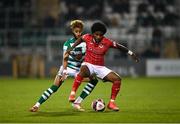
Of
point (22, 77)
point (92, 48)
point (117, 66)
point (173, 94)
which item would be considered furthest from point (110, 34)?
point (92, 48)

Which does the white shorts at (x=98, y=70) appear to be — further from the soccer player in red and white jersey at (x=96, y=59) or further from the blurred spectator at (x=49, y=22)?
the blurred spectator at (x=49, y=22)

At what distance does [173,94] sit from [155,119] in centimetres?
738

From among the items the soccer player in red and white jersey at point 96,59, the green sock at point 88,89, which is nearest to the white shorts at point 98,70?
the soccer player in red and white jersey at point 96,59

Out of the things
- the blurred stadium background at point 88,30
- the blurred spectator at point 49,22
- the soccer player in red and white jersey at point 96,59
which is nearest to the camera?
the soccer player in red and white jersey at point 96,59

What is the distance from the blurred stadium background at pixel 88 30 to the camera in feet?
100.0

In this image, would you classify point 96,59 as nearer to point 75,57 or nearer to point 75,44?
point 75,44

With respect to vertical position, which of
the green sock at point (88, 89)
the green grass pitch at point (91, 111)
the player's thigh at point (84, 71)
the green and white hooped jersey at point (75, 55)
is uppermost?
the green and white hooped jersey at point (75, 55)

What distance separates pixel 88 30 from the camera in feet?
100

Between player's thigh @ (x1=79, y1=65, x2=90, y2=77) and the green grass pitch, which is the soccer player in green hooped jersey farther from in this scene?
the green grass pitch

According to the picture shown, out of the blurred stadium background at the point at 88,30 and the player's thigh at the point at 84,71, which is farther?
the blurred stadium background at the point at 88,30

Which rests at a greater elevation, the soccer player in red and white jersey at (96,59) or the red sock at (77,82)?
the soccer player in red and white jersey at (96,59)

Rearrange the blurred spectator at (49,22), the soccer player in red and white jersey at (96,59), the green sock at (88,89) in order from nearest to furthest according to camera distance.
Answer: the soccer player in red and white jersey at (96,59)
the green sock at (88,89)
the blurred spectator at (49,22)

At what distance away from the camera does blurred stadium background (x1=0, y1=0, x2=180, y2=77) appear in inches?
1200

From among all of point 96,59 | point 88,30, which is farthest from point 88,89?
point 88,30
